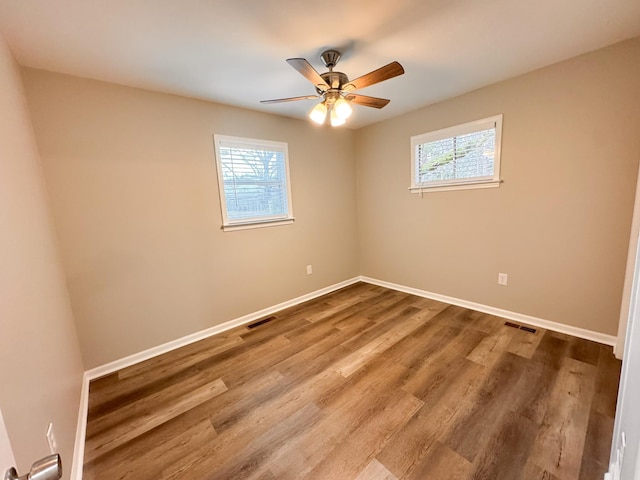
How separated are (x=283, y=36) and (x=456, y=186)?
2309 millimetres

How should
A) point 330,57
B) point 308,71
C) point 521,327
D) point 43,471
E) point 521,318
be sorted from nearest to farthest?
1. point 43,471
2. point 308,71
3. point 330,57
4. point 521,327
5. point 521,318

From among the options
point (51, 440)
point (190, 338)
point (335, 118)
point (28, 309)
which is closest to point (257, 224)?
point (190, 338)

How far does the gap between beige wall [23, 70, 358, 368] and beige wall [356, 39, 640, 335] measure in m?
1.91

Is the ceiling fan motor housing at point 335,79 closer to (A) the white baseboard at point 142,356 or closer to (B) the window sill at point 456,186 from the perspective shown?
(B) the window sill at point 456,186

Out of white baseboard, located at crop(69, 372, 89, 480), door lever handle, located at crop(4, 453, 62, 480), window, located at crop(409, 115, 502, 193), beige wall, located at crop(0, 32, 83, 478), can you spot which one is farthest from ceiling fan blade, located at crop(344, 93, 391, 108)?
white baseboard, located at crop(69, 372, 89, 480)

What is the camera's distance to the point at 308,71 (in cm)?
165

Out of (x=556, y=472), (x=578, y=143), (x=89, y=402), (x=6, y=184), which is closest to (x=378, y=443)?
(x=556, y=472)

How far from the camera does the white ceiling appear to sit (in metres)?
1.46

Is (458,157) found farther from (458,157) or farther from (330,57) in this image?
(330,57)

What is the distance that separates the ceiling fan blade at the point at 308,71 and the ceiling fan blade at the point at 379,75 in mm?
179

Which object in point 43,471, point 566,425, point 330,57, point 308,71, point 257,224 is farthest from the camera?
point 257,224

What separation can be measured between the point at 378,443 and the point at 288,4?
8.12ft

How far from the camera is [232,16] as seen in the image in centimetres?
151

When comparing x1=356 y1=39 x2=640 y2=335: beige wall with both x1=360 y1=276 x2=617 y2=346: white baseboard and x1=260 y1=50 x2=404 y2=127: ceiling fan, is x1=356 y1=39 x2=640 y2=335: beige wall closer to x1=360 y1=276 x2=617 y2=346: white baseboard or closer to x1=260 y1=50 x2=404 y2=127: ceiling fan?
x1=360 y1=276 x2=617 y2=346: white baseboard
